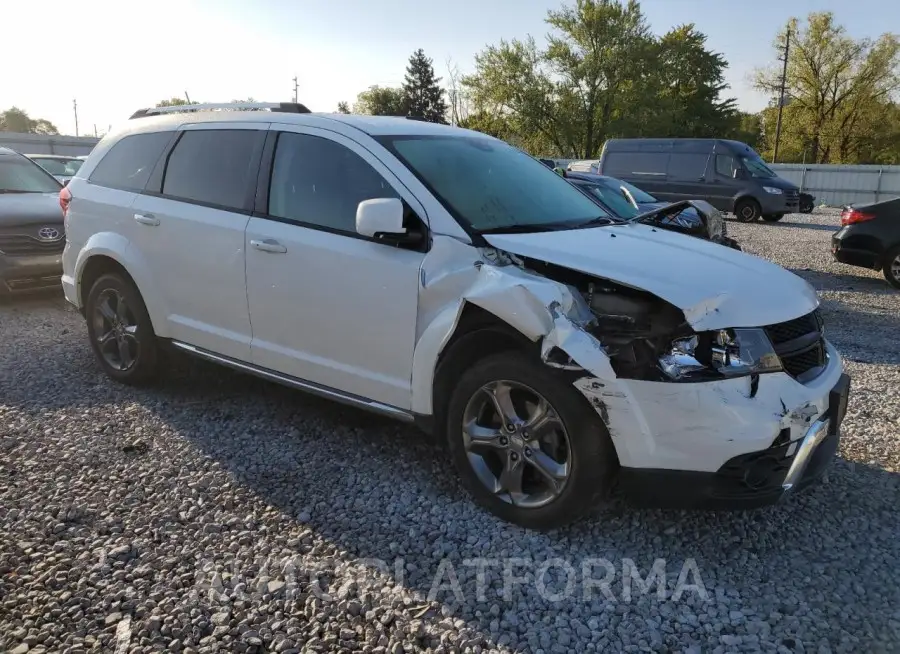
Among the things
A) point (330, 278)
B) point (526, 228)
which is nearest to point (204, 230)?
point (330, 278)

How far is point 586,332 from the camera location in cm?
284

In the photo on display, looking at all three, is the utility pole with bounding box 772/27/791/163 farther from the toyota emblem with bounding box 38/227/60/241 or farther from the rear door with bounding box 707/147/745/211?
the toyota emblem with bounding box 38/227/60/241

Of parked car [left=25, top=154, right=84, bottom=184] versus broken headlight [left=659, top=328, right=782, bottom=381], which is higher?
parked car [left=25, top=154, right=84, bottom=184]

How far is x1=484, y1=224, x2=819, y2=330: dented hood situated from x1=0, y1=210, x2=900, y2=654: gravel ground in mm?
1045

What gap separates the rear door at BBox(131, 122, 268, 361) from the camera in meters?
4.05

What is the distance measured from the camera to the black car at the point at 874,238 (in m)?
9.62

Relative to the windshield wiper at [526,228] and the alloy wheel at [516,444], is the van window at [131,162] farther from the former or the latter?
the alloy wheel at [516,444]

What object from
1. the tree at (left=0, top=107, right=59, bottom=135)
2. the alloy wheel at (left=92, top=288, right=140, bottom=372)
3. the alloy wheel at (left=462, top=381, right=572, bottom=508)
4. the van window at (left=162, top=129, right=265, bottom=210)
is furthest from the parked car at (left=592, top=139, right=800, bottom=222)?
the tree at (left=0, top=107, right=59, bottom=135)

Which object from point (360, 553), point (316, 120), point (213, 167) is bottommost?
point (360, 553)

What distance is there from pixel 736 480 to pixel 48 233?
7673 millimetres

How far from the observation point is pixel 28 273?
24.9 ft

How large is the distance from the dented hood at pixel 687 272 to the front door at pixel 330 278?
58 cm

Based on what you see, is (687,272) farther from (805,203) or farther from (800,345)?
(805,203)

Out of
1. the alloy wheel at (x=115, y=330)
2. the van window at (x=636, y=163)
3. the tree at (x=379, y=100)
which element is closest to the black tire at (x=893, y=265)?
Answer: the alloy wheel at (x=115, y=330)
